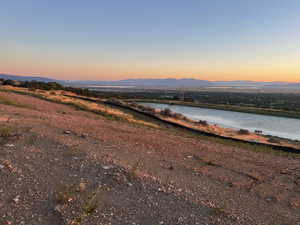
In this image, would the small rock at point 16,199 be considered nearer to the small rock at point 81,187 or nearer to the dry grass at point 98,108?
the small rock at point 81,187

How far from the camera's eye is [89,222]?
140 inches

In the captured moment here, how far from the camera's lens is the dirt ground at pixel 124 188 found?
3.85 metres

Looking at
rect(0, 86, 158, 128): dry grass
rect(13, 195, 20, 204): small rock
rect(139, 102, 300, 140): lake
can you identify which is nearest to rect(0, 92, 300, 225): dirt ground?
rect(13, 195, 20, 204): small rock

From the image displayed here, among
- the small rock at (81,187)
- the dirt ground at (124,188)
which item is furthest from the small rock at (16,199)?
the small rock at (81,187)

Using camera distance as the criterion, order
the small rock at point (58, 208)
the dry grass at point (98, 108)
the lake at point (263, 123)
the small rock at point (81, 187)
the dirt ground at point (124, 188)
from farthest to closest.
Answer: the lake at point (263, 123) → the dry grass at point (98, 108) → the small rock at point (81, 187) → the dirt ground at point (124, 188) → the small rock at point (58, 208)

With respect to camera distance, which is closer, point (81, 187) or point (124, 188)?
point (81, 187)

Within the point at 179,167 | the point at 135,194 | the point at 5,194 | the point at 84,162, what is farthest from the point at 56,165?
the point at 179,167

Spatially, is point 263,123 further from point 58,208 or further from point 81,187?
point 58,208

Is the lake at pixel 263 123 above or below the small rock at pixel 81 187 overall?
below

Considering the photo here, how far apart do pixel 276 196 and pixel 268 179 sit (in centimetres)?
Answer: 164

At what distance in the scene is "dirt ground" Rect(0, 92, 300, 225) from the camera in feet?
12.6

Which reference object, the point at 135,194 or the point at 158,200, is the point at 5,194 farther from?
the point at 158,200

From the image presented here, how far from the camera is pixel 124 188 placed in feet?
15.9

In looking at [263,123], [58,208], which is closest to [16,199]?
[58,208]
